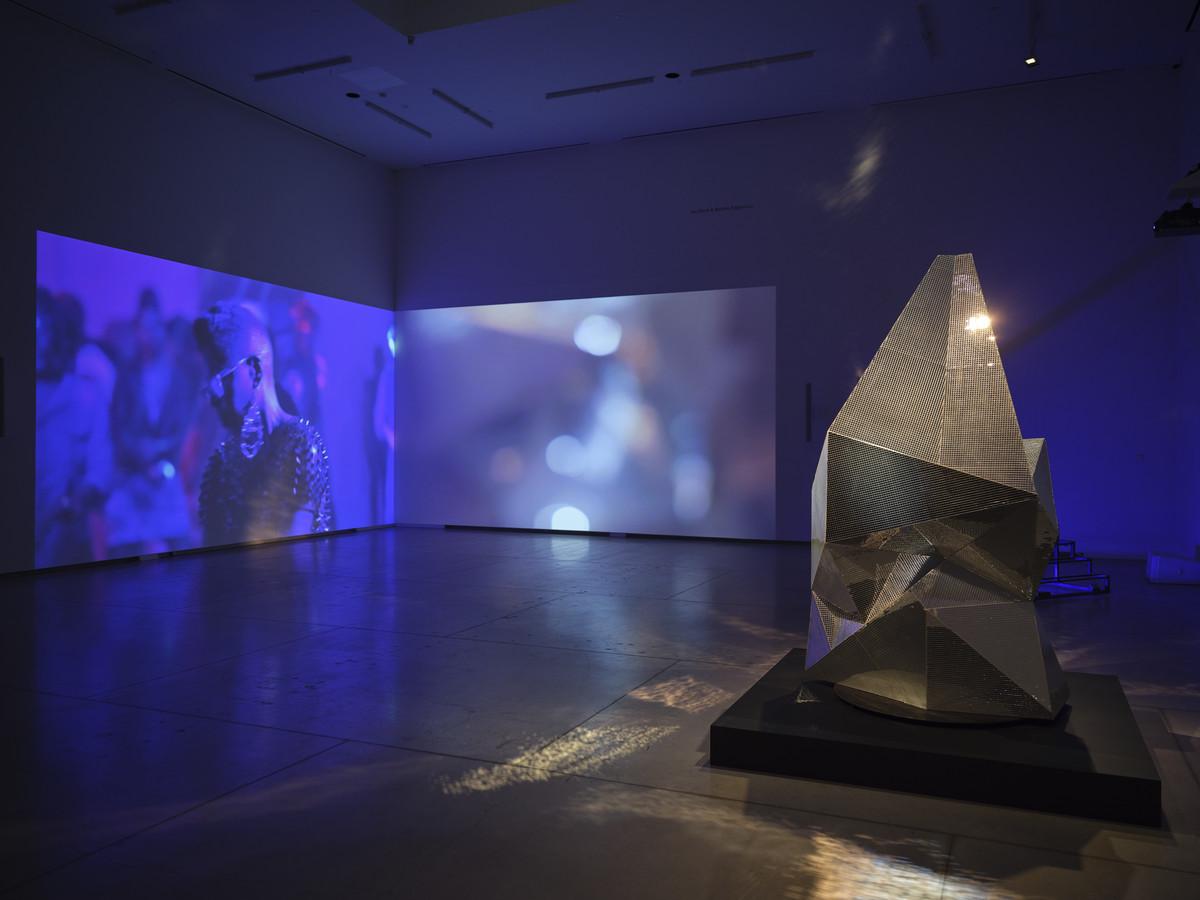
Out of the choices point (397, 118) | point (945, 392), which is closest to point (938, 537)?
point (945, 392)

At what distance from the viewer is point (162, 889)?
1.95 metres

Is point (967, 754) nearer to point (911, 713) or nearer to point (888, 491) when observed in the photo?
Answer: point (911, 713)

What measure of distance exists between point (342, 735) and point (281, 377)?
6366mm

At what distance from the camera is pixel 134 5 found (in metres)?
6.36

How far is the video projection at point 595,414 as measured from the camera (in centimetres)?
883

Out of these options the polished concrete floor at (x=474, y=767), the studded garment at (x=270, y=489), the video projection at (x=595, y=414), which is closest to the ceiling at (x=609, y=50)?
the video projection at (x=595, y=414)

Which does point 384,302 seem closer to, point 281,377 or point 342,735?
point 281,377

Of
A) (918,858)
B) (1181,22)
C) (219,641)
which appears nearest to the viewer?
(918,858)

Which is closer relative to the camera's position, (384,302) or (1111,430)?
(1111,430)

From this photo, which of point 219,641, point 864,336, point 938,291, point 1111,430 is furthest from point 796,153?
point 219,641

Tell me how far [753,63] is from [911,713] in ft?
19.9

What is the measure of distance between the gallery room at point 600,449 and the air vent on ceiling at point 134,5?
0.9 inches

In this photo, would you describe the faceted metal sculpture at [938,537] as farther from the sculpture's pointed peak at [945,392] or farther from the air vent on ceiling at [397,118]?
the air vent on ceiling at [397,118]

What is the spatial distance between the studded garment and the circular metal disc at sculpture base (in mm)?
6616
